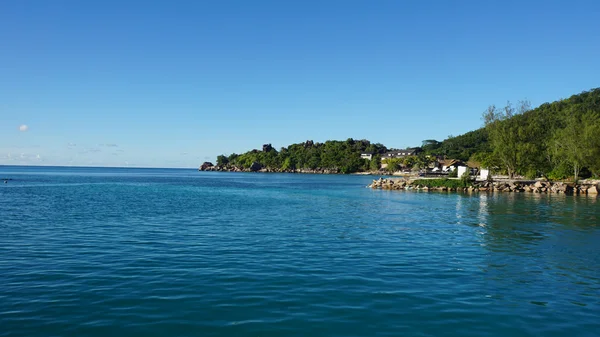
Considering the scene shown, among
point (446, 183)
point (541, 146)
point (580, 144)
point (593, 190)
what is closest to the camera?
point (593, 190)

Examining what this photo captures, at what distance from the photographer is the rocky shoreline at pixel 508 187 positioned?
201ft

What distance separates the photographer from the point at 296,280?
13570mm

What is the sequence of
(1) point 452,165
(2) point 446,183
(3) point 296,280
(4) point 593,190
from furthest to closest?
(1) point 452,165
(2) point 446,183
(4) point 593,190
(3) point 296,280

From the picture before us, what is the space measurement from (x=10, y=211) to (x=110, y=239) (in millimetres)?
17960

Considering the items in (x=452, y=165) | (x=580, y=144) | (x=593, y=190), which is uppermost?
(x=580, y=144)

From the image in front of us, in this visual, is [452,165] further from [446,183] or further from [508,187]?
[446,183]

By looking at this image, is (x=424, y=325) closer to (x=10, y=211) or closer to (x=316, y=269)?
(x=316, y=269)

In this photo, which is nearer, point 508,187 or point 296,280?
point 296,280

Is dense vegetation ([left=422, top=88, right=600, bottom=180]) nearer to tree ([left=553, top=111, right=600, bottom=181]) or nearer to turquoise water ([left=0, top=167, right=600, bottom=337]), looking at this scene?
tree ([left=553, top=111, right=600, bottom=181])

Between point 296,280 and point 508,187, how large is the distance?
205ft

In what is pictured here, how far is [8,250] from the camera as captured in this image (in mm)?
17969

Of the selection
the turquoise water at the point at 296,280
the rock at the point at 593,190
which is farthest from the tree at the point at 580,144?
the turquoise water at the point at 296,280

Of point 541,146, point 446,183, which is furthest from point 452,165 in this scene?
point 446,183

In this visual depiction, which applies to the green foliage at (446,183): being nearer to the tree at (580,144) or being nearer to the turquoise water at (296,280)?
the tree at (580,144)
